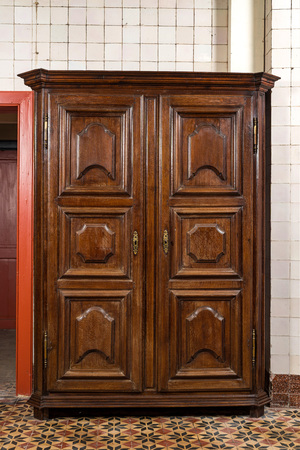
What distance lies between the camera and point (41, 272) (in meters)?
3.02

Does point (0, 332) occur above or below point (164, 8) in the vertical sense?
below

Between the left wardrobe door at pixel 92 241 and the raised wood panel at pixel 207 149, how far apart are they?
9.6 inches

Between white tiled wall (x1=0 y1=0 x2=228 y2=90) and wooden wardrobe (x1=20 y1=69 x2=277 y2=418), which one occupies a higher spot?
white tiled wall (x1=0 y1=0 x2=228 y2=90)

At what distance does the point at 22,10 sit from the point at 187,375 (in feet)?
9.15

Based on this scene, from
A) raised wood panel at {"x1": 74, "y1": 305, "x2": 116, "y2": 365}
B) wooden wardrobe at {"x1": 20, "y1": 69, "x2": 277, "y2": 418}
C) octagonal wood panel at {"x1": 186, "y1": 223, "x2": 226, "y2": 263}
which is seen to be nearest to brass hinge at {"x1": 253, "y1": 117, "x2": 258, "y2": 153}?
wooden wardrobe at {"x1": 20, "y1": 69, "x2": 277, "y2": 418}

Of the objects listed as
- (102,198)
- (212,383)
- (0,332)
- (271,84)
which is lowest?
(0,332)

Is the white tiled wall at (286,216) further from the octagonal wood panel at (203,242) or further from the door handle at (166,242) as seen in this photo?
the door handle at (166,242)

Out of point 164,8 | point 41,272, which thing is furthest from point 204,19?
point 41,272

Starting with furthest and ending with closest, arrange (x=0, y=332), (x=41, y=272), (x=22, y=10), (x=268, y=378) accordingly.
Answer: (x=0, y=332) < (x=22, y=10) < (x=268, y=378) < (x=41, y=272)

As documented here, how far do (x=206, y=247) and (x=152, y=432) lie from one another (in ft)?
3.76

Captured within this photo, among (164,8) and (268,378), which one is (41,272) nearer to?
(268,378)

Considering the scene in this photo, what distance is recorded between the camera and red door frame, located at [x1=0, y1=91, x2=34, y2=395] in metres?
3.50

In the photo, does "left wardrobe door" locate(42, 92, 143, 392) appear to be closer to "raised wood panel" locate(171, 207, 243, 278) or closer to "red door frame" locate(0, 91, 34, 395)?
"raised wood panel" locate(171, 207, 243, 278)

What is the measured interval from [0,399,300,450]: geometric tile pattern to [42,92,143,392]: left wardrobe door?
219 millimetres
